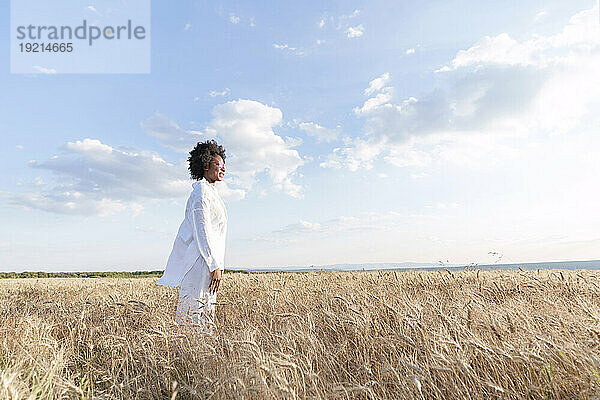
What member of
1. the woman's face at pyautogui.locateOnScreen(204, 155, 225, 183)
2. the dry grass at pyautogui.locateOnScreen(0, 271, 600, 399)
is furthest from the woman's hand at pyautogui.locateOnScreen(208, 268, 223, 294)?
the woman's face at pyautogui.locateOnScreen(204, 155, 225, 183)

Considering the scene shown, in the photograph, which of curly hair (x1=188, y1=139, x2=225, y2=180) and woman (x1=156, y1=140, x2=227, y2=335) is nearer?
woman (x1=156, y1=140, x2=227, y2=335)

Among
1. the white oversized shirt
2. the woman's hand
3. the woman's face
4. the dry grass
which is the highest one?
the woman's face

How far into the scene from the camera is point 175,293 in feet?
23.2

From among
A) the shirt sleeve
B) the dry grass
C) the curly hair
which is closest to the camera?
the dry grass

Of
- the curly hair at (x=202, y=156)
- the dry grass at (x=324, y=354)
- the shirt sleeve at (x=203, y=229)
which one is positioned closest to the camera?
the dry grass at (x=324, y=354)

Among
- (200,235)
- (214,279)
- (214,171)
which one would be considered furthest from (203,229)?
Answer: (214,171)

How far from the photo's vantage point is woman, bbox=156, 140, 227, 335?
450 centimetres

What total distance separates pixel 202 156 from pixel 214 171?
0.23 metres

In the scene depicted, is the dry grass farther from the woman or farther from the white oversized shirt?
the white oversized shirt

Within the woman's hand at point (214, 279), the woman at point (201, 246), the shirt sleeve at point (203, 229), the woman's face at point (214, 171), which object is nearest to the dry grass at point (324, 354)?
the woman at point (201, 246)

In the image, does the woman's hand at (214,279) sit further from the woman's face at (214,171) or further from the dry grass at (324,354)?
the woman's face at (214,171)

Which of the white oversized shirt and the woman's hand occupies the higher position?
the white oversized shirt

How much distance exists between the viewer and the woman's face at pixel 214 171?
4.93 m

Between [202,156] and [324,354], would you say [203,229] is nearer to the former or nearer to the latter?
[202,156]
